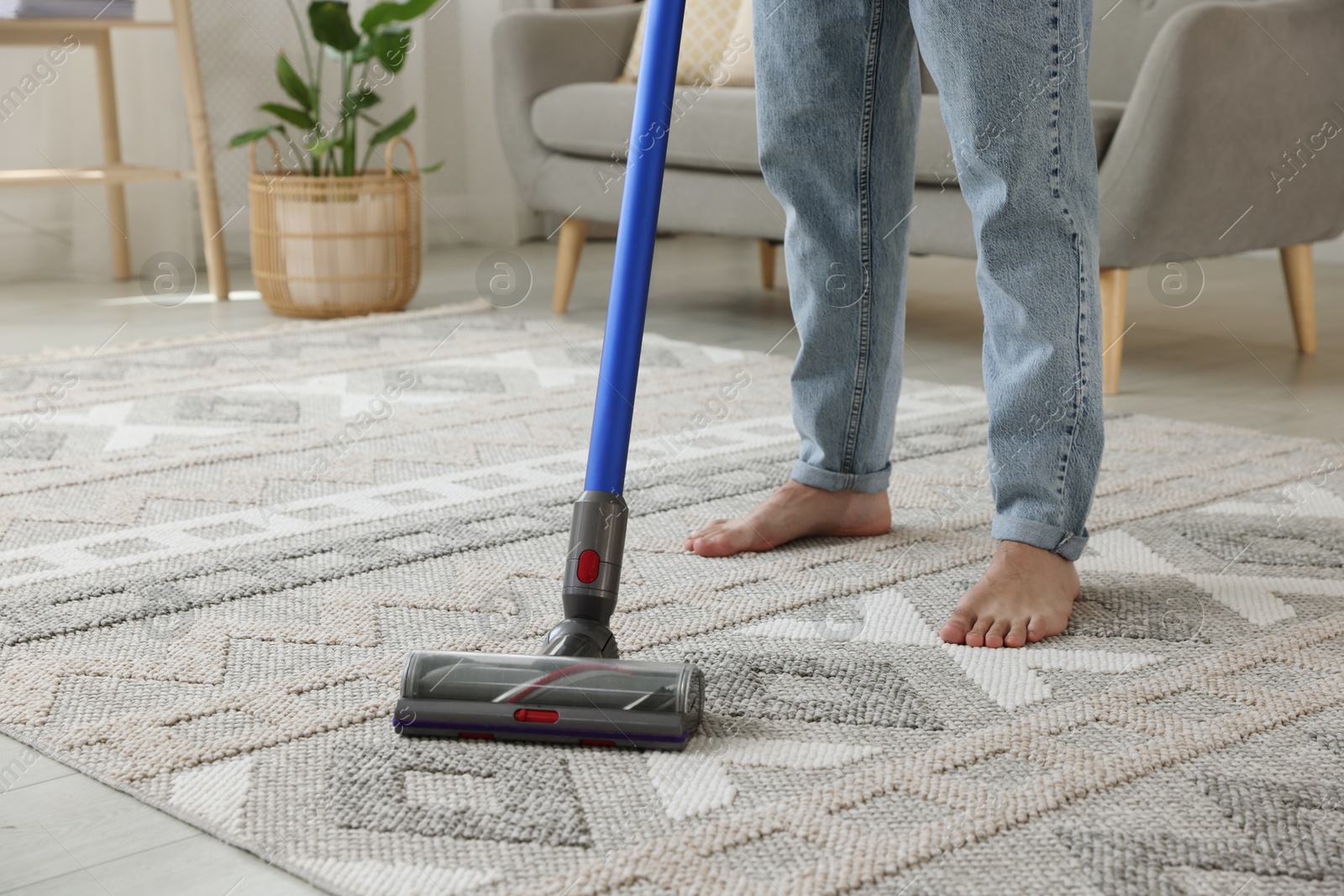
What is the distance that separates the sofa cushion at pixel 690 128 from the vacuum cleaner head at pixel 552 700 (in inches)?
56.5

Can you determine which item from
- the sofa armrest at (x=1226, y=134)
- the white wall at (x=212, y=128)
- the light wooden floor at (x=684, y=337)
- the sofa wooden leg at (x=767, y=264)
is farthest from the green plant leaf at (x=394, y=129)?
the sofa armrest at (x=1226, y=134)

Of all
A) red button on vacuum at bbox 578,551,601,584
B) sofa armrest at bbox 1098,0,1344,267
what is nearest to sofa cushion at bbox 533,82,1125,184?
sofa armrest at bbox 1098,0,1344,267

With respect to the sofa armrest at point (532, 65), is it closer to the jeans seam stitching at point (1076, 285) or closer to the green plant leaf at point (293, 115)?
the green plant leaf at point (293, 115)

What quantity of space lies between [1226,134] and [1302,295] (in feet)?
1.42

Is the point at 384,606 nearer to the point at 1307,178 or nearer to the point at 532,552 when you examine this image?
the point at 532,552

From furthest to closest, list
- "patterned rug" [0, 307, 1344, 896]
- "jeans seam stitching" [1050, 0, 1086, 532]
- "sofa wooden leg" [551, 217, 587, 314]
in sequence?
"sofa wooden leg" [551, 217, 587, 314]
"jeans seam stitching" [1050, 0, 1086, 532]
"patterned rug" [0, 307, 1344, 896]

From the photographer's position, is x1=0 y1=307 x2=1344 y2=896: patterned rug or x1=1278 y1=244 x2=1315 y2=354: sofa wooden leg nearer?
x1=0 y1=307 x2=1344 y2=896: patterned rug

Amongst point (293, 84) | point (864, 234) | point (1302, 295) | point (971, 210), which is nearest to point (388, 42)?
point (293, 84)

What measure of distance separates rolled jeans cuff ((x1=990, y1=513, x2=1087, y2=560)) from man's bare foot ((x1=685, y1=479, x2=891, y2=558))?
0.19m

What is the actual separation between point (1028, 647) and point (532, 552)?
1.44 feet

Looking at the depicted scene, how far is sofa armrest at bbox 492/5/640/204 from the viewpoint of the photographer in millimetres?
2715

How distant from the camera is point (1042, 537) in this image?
1.07 m

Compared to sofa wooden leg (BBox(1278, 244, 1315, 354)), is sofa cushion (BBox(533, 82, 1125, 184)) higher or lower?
higher

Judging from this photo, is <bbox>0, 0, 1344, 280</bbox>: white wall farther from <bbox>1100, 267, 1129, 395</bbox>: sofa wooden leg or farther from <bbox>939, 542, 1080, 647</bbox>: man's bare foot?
<bbox>939, 542, 1080, 647</bbox>: man's bare foot
